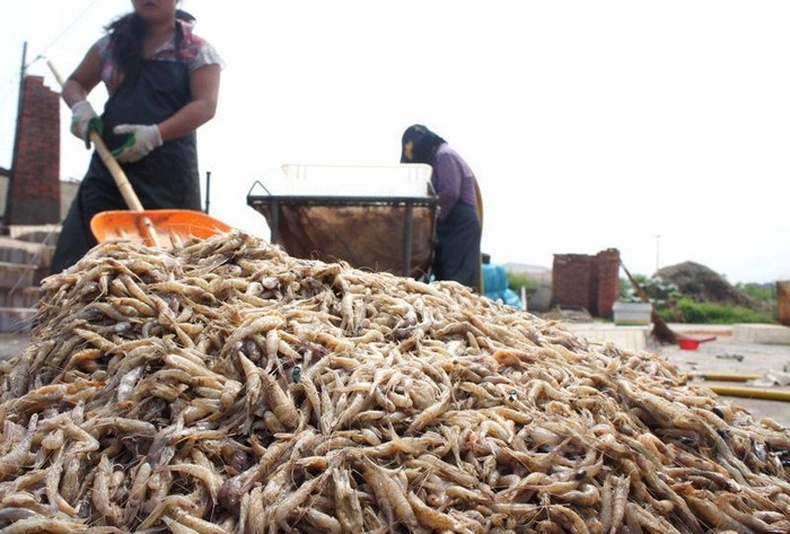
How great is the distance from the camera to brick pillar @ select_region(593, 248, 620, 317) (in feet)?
59.1

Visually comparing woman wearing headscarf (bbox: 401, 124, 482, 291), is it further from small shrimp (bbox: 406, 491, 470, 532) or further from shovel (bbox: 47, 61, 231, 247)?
small shrimp (bbox: 406, 491, 470, 532)

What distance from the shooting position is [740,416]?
3.51 metres

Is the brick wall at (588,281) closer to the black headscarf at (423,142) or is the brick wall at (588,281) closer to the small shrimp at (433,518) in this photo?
the black headscarf at (423,142)

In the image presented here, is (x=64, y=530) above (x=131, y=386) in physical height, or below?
below

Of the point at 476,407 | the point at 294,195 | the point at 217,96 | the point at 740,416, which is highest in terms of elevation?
the point at 217,96

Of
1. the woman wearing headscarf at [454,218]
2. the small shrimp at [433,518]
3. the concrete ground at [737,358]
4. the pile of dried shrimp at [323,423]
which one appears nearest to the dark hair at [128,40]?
the pile of dried shrimp at [323,423]

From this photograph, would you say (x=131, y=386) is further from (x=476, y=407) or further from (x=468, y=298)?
(x=468, y=298)

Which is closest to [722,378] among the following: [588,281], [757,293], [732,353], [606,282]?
[732,353]

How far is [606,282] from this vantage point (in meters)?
18.1

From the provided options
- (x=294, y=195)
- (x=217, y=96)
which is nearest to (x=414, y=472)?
(x=217, y=96)

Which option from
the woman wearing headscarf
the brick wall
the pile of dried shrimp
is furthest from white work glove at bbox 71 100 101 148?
the brick wall

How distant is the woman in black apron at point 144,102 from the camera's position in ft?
14.8

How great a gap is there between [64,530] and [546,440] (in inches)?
61.4

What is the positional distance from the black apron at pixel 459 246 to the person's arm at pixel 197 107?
2745 mm
